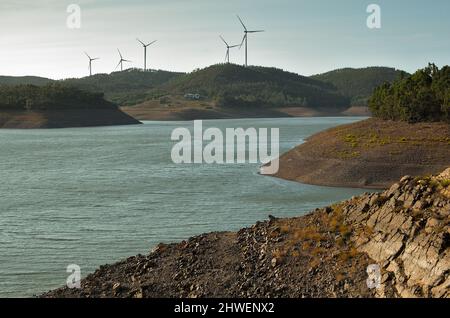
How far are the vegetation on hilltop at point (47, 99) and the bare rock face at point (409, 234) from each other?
14194 centimetres

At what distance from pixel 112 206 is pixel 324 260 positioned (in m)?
21.8

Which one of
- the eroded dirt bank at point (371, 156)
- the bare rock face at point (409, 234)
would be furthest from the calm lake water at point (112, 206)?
the bare rock face at point (409, 234)

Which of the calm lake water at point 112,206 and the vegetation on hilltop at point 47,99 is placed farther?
the vegetation on hilltop at point 47,99

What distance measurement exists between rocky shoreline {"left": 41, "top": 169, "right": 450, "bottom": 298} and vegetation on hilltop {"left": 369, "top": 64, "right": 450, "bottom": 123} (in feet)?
148

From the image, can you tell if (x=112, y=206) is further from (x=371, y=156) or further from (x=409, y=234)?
(x=409, y=234)

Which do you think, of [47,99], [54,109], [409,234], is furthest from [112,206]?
[47,99]

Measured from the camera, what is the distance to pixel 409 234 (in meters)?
19.3

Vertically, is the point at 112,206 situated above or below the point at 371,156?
below

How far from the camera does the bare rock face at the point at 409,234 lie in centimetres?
1731

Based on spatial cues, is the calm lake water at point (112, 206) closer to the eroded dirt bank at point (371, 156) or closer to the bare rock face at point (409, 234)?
the eroded dirt bank at point (371, 156)

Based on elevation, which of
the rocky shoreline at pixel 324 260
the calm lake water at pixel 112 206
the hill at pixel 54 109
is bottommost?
the calm lake water at pixel 112 206

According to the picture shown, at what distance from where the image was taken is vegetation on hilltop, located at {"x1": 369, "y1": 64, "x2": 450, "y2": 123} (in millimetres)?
65938

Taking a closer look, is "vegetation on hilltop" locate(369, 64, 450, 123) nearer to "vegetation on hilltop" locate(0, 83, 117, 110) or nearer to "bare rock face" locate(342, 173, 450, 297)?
"bare rock face" locate(342, 173, 450, 297)

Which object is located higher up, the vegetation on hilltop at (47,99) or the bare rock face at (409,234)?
the vegetation on hilltop at (47,99)
